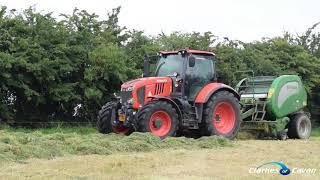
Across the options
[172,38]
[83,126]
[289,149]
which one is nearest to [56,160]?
[289,149]

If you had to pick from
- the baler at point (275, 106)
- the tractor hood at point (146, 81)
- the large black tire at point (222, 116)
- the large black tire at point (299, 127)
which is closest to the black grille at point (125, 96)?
the tractor hood at point (146, 81)

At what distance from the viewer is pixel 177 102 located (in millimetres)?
13195

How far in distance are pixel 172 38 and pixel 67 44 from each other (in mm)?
5310

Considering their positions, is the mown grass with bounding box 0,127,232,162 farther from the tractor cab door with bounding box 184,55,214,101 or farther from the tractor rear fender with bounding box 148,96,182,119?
the tractor cab door with bounding box 184,55,214,101

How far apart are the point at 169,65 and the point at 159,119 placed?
190 cm

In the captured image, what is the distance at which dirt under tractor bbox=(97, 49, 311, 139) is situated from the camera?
41.5 ft

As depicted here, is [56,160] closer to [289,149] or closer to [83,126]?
[289,149]

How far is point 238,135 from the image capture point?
50.1 ft

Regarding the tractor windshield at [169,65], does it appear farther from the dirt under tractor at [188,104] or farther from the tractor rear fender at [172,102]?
the tractor rear fender at [172,102]

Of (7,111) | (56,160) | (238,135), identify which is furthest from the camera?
(7,111)


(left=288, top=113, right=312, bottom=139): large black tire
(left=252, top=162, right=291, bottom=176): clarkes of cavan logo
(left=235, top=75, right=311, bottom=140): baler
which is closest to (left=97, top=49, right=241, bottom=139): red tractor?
(left=235, top=75, right=311, bottom=140): baler

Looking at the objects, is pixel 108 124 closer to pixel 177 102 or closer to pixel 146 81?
pixel 146 81

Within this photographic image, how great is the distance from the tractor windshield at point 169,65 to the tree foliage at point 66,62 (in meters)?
3.83

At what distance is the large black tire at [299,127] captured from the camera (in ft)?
51.8
